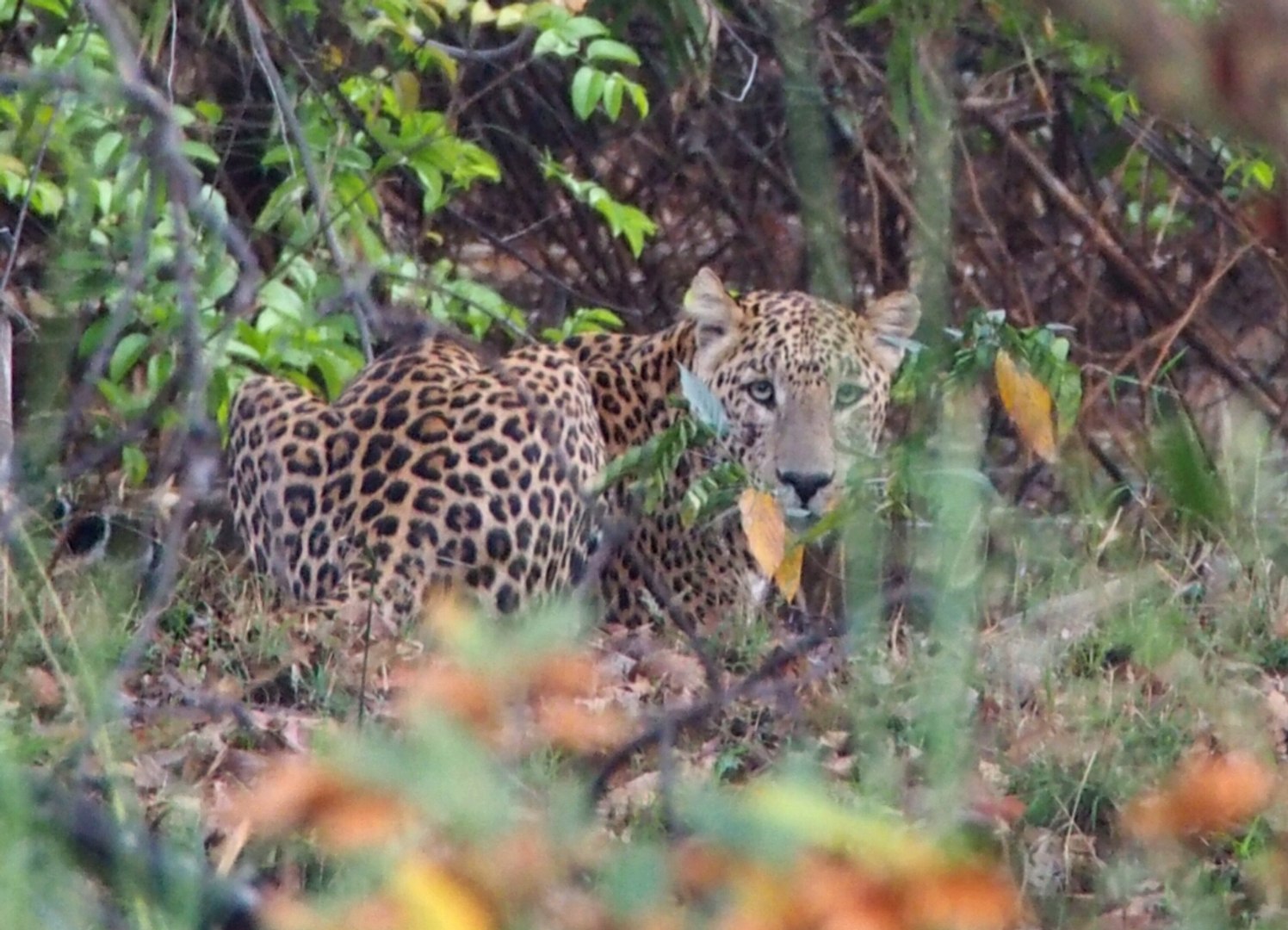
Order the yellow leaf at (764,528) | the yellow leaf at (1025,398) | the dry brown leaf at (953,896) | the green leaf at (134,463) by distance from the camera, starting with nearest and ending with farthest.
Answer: the dry brown leaf at (953,896)
the yellow leaf at (1025,398)
the yellow leaf at (764,528)
the green leaf at (134,463)

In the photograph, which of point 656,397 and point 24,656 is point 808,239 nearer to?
point 656,397

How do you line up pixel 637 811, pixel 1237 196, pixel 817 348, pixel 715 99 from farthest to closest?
pixel 715 99
pixel 1237 196
pixel 817 348
pixel 637 811

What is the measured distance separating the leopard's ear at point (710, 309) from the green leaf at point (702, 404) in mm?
928

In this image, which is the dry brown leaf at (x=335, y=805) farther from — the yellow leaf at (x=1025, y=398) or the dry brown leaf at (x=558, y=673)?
the yellow leaf at (x=1025, y=398)

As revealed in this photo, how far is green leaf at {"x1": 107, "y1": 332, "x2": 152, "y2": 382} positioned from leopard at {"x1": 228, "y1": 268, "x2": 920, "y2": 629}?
0.42m

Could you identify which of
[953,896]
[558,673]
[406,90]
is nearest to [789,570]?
[406,90]

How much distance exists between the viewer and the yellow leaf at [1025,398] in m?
4.13

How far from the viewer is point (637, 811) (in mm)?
3395

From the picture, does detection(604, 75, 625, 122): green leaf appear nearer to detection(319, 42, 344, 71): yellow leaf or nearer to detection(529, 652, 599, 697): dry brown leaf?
detection(319, 42, 344, 71): yellow leaf

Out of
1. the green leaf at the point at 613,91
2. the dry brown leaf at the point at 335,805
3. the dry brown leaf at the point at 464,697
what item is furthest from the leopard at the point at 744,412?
the dry brown leaf at the point at 335,805

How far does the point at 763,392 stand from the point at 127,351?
5.40 feet

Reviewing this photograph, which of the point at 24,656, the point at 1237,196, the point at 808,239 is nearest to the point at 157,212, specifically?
the point at 24,656

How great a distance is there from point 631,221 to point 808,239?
4.45 ft

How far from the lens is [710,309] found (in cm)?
572
